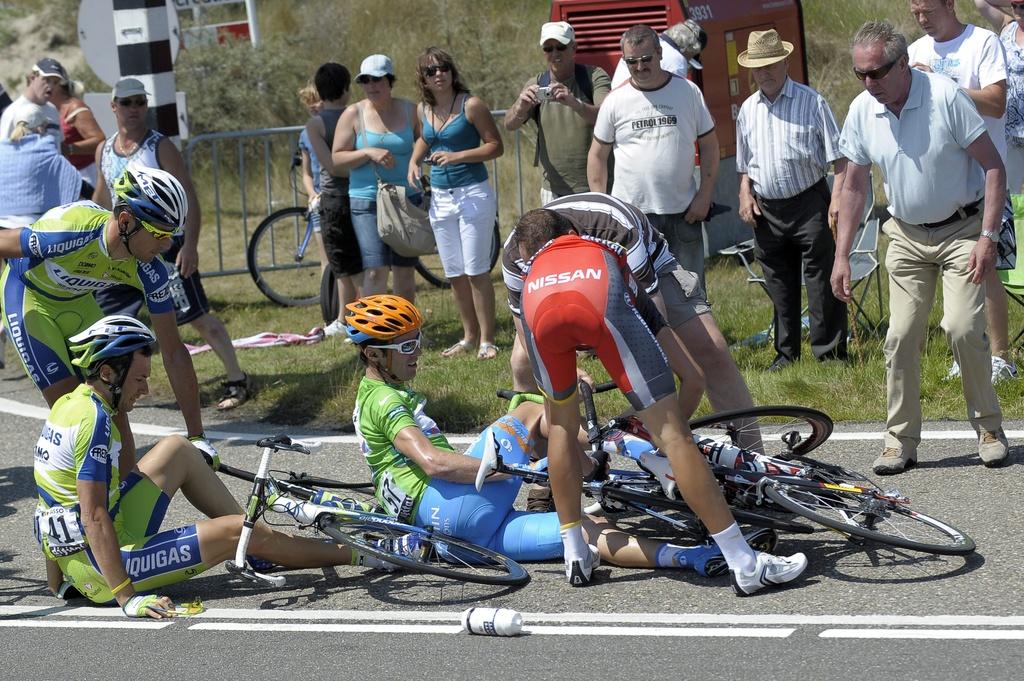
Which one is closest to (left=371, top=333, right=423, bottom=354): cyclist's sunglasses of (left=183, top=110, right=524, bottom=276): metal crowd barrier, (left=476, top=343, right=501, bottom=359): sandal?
(left=476, top=343, right=501, bottom=359): sandal

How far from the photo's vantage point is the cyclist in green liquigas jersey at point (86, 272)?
7.02 meters

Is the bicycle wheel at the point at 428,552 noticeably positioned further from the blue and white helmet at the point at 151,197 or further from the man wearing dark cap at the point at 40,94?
the man wearing dark cap at the point at 40,94

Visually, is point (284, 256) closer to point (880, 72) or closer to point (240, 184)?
point (240, 184)

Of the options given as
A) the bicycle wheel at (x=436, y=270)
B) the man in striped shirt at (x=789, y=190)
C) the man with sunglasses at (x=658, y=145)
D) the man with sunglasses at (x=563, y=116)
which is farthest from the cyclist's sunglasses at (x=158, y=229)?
the bicycle wheel at (x=436, y=270)

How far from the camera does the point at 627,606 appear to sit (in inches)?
234

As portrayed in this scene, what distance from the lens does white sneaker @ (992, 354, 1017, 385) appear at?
8422 mm

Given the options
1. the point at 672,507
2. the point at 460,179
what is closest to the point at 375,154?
the point at 460,179

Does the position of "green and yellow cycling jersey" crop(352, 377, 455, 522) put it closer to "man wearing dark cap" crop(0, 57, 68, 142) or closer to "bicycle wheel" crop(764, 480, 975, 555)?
"bicycle wheel" crop(764, 480, 975, 555)

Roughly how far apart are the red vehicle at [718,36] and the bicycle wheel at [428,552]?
7391 millimetres

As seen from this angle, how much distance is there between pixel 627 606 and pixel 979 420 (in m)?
2.43

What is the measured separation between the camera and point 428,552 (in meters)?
6.36

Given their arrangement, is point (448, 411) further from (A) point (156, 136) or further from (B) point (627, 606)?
(B) point (627, 606)

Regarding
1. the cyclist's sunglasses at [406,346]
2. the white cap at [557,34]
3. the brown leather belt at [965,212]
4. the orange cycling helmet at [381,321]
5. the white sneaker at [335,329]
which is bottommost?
the white sneaker at [335,329]

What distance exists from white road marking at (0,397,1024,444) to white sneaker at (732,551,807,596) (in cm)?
197
